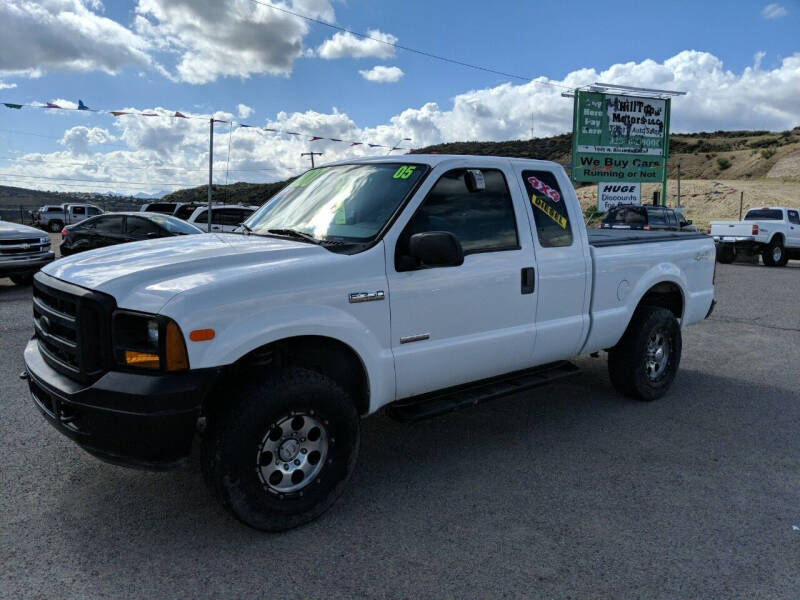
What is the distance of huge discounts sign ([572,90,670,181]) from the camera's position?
23.3m

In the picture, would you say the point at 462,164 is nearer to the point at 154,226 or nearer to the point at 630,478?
the point at 630,478

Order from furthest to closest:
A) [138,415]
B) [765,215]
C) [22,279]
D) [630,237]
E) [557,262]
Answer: [765,215]
[22,279]
[630,237]
[557,262]
[138,415]

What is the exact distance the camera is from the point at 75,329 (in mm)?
3055

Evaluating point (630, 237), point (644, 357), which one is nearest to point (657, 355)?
point (644, 357)

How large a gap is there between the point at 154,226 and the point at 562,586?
12.1 metres

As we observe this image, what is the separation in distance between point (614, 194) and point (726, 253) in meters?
5.94

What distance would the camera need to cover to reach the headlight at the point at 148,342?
9.30 feet

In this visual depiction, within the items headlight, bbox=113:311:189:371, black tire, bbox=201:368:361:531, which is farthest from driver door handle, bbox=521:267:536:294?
headlight, bbox=113:311:189:371

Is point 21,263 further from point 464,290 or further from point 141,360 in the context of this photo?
point 464,290

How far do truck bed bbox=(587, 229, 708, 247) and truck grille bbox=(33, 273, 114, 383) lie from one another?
3.56 metres

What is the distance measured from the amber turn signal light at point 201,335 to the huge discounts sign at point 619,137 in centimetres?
2228

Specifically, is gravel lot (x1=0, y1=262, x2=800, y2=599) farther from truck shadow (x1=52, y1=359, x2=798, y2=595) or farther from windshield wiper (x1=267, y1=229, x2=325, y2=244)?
windshield wiper (x1=267, y1=229, x2=325, y2=244)

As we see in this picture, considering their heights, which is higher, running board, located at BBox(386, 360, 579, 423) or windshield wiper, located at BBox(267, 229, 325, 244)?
windshield wiper, located at BBox(267, 229, 325, 244)

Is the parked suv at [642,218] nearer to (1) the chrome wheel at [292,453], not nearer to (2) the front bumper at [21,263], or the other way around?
(2) the front bumper at [21,263]
